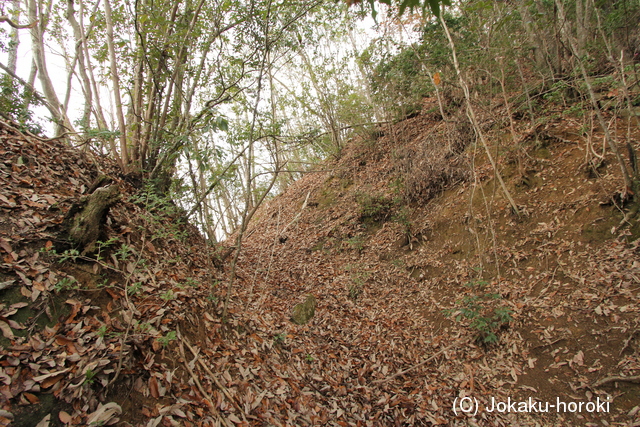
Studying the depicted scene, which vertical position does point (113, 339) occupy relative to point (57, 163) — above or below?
below

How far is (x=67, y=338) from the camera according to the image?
2.35 m

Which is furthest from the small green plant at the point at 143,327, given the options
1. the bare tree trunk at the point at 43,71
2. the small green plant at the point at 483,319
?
the bare tree trunk at the point at 43,71

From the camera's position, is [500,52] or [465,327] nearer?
[465,327]

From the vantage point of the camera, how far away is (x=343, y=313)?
18.6ft

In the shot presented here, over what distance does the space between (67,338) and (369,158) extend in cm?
1010

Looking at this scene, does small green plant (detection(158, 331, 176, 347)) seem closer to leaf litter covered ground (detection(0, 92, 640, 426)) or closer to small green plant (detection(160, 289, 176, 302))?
leaf litter covered ground (detection(0, 92, 640, 426))

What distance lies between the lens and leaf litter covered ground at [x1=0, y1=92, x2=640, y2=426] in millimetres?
2404

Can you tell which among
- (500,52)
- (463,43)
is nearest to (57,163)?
(463,43)

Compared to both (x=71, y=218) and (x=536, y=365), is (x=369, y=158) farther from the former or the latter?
(x=71, y=218)

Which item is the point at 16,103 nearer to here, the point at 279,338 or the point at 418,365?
the point at 279,338

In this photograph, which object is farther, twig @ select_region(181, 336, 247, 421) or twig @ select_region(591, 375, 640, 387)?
twig @ select_region(591, 375, 640, 387)

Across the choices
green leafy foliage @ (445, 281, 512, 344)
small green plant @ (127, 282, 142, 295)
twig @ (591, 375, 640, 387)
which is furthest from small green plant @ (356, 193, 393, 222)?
small green plant @ (127, 282, 142, 295)

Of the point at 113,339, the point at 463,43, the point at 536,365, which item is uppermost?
the point at 463,43

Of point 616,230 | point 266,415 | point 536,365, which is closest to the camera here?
point 266,415
